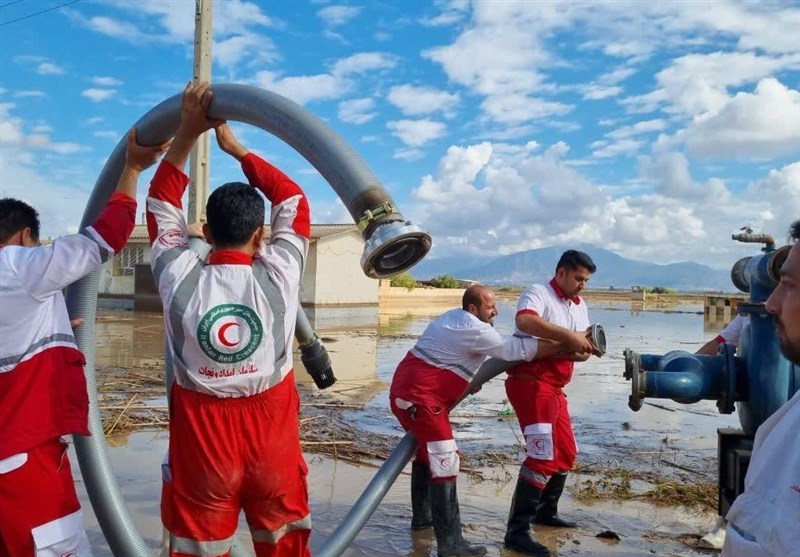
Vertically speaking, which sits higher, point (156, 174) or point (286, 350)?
A: point (156, 174)

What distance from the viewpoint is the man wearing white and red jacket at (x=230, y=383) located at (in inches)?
100

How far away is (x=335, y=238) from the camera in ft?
76.2

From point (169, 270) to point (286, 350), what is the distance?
1.66 feet

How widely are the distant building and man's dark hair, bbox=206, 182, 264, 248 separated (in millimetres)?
19001

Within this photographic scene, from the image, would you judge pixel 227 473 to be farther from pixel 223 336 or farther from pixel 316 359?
pixel 316 359

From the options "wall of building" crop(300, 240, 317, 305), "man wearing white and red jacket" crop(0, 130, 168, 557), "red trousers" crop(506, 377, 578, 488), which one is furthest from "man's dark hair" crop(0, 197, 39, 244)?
"wall of building" crop(300, 240, 317, 305)

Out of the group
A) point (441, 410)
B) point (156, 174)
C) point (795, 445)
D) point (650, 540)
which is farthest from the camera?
point (650, 540)

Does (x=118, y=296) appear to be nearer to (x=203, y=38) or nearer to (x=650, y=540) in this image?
(x=203, y=38)

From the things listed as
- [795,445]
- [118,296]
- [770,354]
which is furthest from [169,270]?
[118,296]

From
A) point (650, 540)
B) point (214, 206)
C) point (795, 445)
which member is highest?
point (214, 206)

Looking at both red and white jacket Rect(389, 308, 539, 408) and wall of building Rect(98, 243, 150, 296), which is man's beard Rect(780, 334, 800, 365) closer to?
red and white jacket Rect(389, 308, 539, 408)

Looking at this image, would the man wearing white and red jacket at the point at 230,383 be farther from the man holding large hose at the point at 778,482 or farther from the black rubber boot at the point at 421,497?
the black rubber boot at the point at 421,497

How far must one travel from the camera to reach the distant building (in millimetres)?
22438

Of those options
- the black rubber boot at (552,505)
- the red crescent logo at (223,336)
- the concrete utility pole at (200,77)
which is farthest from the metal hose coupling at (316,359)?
the concrete utility pole at (200,77)
